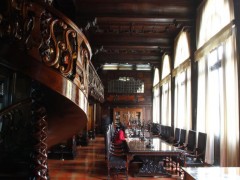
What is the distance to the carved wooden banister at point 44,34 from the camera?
2.64m

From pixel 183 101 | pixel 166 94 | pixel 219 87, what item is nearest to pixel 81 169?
pixel 219 87

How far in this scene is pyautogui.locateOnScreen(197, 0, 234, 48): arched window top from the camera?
6401 millimetres

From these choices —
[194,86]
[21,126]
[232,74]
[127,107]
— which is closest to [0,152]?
[21,126]

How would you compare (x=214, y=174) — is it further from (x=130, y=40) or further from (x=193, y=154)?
(x=130, y=40)

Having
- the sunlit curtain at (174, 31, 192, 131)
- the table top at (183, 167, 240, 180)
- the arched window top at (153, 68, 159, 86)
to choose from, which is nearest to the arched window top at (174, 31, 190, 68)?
the sunlit curtain at (174, 31, 192, 131)

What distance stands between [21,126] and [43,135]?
197 cm

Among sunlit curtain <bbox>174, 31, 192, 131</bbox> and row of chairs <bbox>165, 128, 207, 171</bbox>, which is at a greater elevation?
sunlit curtain <bbox>174, 31, 192, 131</bbox>

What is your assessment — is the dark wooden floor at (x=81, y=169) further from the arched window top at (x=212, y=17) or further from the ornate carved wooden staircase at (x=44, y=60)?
the arched window top at (x=212, y=17)

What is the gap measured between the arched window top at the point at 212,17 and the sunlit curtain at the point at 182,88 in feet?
4.89

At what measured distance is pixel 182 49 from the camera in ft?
35.7

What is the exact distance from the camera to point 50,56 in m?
2.84

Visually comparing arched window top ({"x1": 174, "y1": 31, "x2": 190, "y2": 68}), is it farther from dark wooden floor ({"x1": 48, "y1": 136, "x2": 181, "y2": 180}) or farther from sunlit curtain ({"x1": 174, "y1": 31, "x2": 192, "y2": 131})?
dark wooden floor ({"x1": 48, "y1": 136, "x2": 181, "y2": 180})

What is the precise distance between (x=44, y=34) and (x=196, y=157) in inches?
161

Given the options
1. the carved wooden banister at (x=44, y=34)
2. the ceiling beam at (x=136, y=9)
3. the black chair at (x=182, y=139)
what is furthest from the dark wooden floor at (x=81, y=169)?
the ceiling beam at (x=136, y=9)
